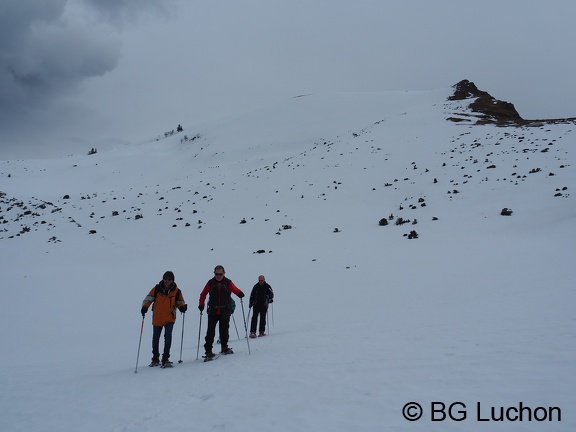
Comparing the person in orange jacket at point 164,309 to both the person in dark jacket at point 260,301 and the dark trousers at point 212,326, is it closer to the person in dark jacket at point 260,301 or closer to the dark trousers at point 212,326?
the dark trousers at point 212,326

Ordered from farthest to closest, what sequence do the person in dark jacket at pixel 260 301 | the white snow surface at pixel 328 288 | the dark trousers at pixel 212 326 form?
the person in dark jacket at pixel 260 301
the dark trousers at pixel 212 326
the white snow surface at pixel 328 288

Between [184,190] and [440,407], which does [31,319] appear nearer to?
[440,407]

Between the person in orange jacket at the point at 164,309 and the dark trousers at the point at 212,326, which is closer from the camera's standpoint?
the person in orange jacket at the point at 164,309

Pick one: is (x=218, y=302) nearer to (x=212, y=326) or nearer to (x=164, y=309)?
(x=212, y=326)

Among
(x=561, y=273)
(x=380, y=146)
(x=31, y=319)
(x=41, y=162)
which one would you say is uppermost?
(x=41, y=162)

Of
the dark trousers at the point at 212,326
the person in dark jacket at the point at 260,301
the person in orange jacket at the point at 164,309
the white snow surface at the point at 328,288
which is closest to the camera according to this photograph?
the white snow surface at the point at 328,288

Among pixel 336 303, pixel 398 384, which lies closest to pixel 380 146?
pixel 336 303

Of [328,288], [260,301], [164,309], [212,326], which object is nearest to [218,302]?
[212,326]

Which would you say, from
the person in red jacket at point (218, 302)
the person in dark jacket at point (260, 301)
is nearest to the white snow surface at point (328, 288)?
the person in red jacket at point (218, 302)

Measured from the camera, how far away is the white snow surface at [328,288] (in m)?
5.11

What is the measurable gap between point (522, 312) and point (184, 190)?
1283 inches

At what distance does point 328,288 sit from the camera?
1544 centimetres

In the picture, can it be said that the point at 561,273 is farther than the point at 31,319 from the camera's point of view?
No

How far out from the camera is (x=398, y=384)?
520 centimetres
